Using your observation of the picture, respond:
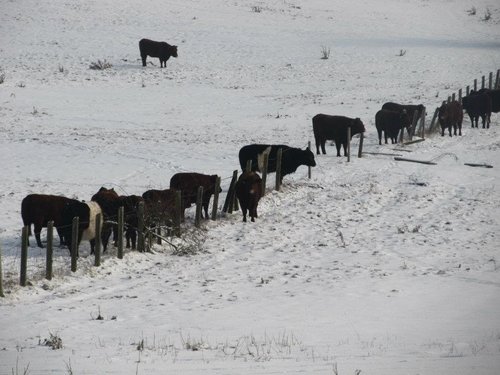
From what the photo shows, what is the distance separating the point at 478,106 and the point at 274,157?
44.5 feet

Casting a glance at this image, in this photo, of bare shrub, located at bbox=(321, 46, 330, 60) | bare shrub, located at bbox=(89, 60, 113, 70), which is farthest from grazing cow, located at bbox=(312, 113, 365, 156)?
bare shrub, located at bbox=(321, 46, 330, 60)

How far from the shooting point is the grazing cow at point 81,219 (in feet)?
48.7

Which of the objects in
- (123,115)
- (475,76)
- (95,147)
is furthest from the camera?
(475,76)

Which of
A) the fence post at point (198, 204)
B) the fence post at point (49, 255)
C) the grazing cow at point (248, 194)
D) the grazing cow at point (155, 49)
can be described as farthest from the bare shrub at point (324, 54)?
the fence post at point (49, 255)

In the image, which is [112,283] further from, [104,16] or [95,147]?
[104,16]

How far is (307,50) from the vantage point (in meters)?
47.7

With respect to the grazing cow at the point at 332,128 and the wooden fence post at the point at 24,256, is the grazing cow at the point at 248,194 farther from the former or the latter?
the grazing cow at the point at 332,128

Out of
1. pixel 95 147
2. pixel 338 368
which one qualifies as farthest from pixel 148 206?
pixel 95 147

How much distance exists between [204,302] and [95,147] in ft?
49.0

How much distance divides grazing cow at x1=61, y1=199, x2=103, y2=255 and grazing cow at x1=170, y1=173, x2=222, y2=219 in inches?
128

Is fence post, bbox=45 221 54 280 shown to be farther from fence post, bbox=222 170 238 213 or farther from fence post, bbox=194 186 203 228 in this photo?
fence post, bbox=222 170 238 213

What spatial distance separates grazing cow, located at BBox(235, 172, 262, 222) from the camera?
18156 millimetres

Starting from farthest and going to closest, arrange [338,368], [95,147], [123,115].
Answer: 1. [123,115]
2. [95,147]
3. [338,368]

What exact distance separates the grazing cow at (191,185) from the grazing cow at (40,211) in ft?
11.0
